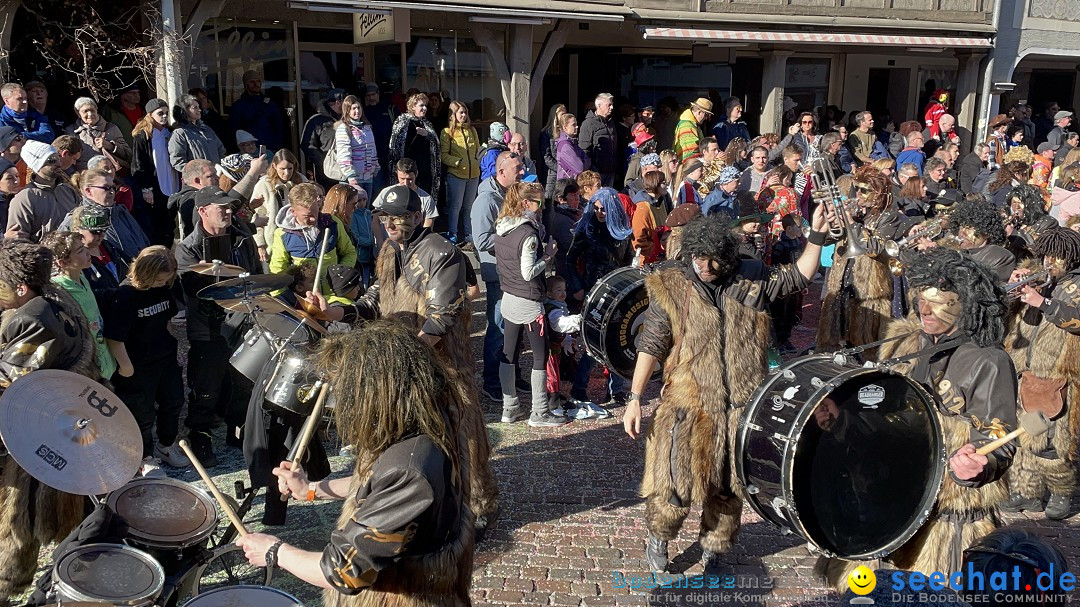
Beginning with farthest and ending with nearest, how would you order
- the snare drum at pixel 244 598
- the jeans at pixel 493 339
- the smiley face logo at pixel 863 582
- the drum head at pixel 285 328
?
the jeans at pixel 493 339 < the drum head at pixel 285 328 < the snare drum at pixel 244 598 < the smiley face logo at pixel 863 582

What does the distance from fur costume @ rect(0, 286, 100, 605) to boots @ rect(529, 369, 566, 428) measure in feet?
11.4

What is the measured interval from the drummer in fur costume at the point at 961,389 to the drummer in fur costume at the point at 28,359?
13.7ft

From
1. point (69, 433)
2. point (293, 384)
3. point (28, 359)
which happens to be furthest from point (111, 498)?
point (293, 384)

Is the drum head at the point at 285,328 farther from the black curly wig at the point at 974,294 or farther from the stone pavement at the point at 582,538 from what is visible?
the black curly wig at the point at 974,294

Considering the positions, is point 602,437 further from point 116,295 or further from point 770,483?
point 116,295

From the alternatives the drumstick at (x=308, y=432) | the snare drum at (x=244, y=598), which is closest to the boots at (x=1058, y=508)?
the drumstick at (x=308, y=432)

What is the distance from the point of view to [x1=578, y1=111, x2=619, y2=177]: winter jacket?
1305 cm

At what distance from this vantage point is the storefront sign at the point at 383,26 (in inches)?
467

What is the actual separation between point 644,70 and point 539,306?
11850mm

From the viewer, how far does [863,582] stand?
8.38 ft

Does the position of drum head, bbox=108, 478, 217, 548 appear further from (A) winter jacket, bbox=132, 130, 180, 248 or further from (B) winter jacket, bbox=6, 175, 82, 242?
(A) winter jacket, bbox=132, 130, 180, 248

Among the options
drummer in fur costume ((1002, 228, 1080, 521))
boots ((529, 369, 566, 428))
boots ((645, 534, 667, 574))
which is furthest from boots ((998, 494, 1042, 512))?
boots ((529, 369, 566, 428))

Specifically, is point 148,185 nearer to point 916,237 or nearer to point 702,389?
point 702,389

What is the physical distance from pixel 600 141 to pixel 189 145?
5615 mm
